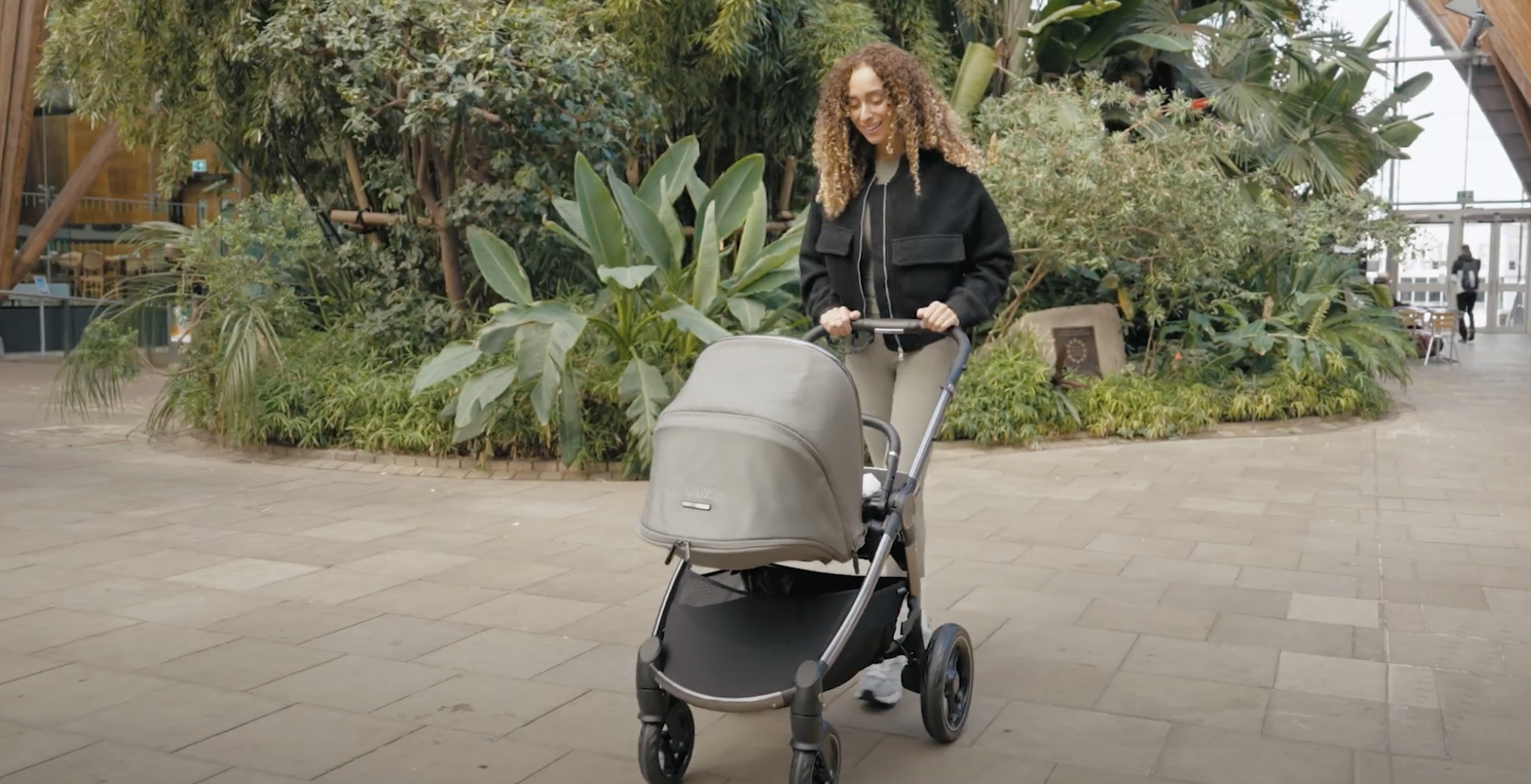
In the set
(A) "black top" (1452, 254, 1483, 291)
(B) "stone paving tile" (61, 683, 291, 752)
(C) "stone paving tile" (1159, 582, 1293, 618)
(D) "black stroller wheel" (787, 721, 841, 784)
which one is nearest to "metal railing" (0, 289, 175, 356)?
(B) "stone paving tile" (61, 683, 291, 752)

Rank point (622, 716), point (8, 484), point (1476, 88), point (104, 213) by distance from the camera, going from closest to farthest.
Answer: point (622, 716) < point (8, 484) < point (104, 213) < point (1476, 88)

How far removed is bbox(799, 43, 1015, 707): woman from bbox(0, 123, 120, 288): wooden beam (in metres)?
15.6

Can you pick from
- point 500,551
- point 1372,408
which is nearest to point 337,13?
point 500,551

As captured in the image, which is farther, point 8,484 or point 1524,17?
point 1524,17

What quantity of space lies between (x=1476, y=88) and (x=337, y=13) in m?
26.6

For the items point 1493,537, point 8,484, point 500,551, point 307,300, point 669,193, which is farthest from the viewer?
point 307,300

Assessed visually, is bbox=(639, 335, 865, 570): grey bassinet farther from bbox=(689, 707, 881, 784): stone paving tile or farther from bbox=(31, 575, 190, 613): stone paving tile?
bbox=(31, 575, 190, 613): stone paving tile

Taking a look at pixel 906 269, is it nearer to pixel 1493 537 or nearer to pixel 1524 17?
pixel 1493 537

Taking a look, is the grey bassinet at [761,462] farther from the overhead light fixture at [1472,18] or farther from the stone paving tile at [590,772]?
the overhead light fixture at [1472,18]

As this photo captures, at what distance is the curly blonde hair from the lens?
3430mm

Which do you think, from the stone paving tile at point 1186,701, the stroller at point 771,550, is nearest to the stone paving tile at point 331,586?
the stroller at point 771,550

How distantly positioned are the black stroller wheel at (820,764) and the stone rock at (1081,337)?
23.4ft

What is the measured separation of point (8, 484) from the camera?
23.0 feet

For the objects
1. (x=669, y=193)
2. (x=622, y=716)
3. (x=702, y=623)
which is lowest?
(x=622, y=716)
